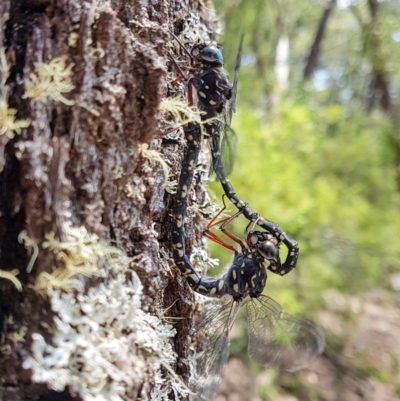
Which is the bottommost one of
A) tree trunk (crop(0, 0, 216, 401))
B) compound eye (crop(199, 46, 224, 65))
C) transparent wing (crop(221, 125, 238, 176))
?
tree trunk (crop(0, 0, 216, 401))

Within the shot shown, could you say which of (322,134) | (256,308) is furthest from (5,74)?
(322,134)

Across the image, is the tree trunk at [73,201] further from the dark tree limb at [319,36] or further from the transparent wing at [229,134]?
the dark tree limb at [319,36]

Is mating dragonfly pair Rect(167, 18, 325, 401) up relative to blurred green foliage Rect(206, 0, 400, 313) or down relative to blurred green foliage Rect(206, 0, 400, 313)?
down

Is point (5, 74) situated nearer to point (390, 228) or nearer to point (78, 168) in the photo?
point (78, 168)

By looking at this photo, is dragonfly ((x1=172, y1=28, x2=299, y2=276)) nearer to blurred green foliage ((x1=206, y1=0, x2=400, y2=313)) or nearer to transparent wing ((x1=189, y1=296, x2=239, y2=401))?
transparent wing ((x1=189, y1=296, x2=239, y2=401))

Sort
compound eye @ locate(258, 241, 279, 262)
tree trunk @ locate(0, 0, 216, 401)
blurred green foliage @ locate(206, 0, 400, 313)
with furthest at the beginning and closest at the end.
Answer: blurred green foliage @ locate(206, 0, 400, 313)
compound eye @ locate(258, 241, 279, 262)
tree trunk @ locate(0, 0, 216, 401)

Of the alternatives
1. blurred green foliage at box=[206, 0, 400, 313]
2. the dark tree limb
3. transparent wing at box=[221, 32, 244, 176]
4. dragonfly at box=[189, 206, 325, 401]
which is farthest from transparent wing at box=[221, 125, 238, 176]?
the dark tree limb

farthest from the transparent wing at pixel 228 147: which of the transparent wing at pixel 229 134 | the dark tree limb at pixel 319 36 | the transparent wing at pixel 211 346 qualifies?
the dark tree limb at pixel 319 36
